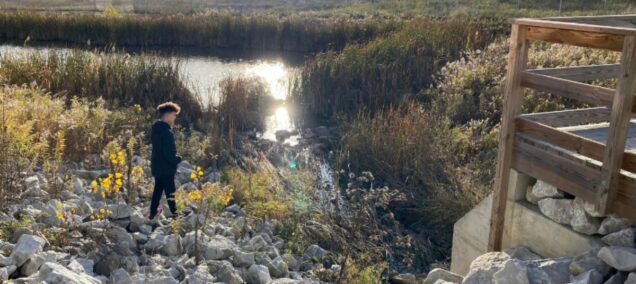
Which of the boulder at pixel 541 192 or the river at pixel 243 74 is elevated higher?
the boulder at pixel 541 192

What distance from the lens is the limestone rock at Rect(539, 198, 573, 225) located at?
430 centimetres

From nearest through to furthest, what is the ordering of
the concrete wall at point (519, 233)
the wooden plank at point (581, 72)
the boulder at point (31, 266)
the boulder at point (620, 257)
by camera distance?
1. the boulder at point (620, 257)
2. the boulder at point (31, 266)
3. the concrete wall at point (519, 233)
4. the wooden plank at point (581, 72)

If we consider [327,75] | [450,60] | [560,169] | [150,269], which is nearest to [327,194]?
[150,269]

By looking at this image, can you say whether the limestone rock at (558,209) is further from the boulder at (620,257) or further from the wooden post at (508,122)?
the boulder at (620,257)

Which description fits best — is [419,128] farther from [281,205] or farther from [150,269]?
[150,269]

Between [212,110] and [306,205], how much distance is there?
4.39 meters

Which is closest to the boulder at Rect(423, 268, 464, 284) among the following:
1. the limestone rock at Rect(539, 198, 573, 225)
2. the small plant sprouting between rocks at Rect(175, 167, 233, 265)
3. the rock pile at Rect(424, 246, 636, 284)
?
the rock pile at Rect(424, 246, 636, 284)

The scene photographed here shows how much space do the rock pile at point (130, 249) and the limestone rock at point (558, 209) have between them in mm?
2146

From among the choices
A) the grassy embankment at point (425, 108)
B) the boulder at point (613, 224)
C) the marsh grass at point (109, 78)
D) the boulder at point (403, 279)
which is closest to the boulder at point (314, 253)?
the boulder at point (403, 279)

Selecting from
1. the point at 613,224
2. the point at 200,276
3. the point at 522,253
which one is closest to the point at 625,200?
the point at 613,224

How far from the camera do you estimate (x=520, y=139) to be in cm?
464

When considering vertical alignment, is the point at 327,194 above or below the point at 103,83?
below

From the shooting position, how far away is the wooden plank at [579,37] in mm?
3770

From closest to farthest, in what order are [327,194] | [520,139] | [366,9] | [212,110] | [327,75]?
1. [520,139]
2. [327,194]
3. [212,110]
4. [327,75]
5. [366,9]
